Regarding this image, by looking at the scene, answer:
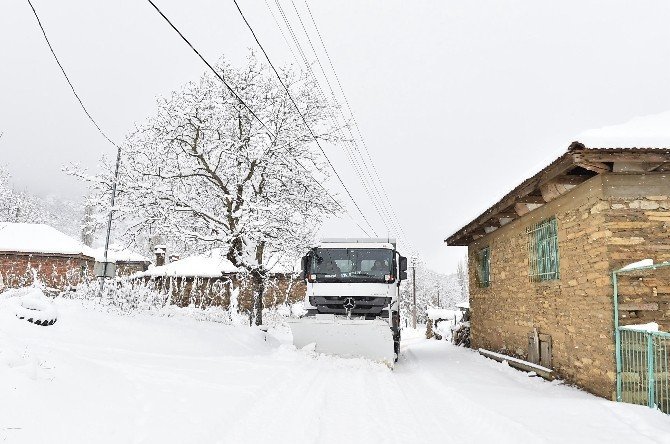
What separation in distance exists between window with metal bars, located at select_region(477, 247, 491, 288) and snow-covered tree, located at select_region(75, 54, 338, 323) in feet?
16.1

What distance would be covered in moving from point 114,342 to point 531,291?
7939mm

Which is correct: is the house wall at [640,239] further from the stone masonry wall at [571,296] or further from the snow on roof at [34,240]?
the snow on roof at [34,240]

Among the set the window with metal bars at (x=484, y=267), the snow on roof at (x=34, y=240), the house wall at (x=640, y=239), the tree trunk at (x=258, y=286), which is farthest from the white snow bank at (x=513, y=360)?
the snow on roof at (x=34, y=240)

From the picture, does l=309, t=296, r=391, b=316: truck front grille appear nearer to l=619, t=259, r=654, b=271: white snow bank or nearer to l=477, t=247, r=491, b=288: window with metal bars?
l=477, t=247, r=491, b=288: window with metal bars

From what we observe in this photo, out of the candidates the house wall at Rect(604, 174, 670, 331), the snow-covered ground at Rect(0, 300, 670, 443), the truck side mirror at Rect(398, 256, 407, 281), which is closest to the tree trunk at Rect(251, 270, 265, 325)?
the truck side mirror at Rect(398, 256, 407, 281)

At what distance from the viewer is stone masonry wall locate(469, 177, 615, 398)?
700cm

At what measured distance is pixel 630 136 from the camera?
675 centimetres

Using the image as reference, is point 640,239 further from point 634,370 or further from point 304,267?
point 304,267

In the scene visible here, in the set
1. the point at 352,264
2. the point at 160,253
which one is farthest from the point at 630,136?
the point at 160,253

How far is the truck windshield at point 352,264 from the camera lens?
36.9 feet

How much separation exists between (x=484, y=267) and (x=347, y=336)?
6101 millimetres

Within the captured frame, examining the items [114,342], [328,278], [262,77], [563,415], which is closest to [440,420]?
[563,415]

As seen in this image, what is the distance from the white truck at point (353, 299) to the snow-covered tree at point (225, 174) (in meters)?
2.26

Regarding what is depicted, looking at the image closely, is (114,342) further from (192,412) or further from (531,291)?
(531,291)
